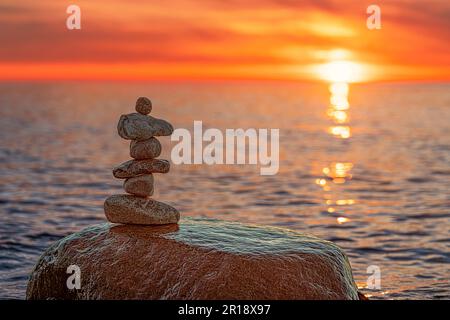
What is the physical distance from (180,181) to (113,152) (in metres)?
17.4

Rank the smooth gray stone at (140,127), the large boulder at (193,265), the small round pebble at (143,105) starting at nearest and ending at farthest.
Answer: the large boulder at (193,265)
the smooth gray stone at (140,127)
the small round pebble at (143,105)

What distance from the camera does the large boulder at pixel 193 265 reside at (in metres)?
12.0

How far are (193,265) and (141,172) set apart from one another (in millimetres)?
2719

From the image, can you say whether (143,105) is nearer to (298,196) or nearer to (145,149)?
(145,149)

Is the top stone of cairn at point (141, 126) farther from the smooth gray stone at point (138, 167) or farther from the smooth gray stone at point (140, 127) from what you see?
the smooth gray stone at point (138, 167)

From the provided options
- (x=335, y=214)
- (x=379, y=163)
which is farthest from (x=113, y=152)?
(x=335, y=214)

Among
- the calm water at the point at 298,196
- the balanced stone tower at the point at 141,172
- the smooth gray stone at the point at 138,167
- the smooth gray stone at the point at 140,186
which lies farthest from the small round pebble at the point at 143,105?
the calm water at the point at 298,196

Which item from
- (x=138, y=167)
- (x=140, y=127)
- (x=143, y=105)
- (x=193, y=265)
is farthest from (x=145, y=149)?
(x=193, y=265)

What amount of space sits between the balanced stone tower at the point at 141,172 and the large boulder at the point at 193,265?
0.24m

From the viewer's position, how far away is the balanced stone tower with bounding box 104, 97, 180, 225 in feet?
45.4

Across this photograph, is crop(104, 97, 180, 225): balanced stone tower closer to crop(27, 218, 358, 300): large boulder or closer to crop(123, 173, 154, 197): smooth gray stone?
crop(123, 173, 154, 197): smooth gray stone

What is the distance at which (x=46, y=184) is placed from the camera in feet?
124

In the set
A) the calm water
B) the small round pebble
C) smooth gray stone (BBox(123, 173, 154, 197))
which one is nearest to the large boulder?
smooth gray stone (BBox(123, 173, 154, 197))

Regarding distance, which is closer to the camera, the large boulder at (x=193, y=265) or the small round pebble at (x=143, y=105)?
the large boulder at (x=193, y=265)
